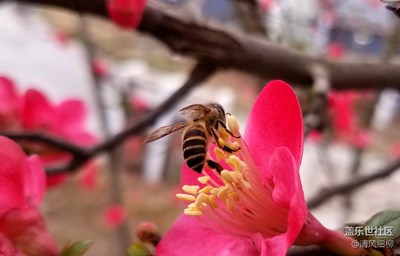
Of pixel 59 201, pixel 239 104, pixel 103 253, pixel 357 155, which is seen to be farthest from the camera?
pixel 239 104

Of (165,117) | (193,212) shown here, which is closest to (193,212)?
(193,212)

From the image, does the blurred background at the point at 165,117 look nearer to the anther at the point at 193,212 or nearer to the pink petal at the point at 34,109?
the pink petal at the point at 34,109

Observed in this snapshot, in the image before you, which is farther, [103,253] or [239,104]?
[239,104]

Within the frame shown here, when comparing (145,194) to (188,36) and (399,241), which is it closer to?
(188,36)

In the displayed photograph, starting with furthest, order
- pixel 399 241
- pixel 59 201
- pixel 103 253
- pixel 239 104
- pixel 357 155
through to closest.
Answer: pixel 239 104, pixel 59 201, pixel 103 253, pixel 357 155, pixel 399 241

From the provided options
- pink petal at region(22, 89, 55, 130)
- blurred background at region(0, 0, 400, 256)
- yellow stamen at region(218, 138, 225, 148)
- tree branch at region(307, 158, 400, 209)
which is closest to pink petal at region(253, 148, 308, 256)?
yellow stamen at region(218, 138, 225, 148)

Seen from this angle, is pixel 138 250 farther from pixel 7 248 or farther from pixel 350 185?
pixel 350 185

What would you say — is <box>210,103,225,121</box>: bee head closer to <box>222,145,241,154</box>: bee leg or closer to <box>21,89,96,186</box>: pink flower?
<box>222,145,241,154</box>: bee leg

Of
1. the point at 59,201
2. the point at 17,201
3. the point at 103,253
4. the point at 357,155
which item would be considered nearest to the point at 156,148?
the point at 59,201

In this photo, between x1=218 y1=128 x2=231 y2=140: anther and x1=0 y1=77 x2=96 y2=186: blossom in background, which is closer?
x1=218 y1=128 x2=231 y2=140: anther
